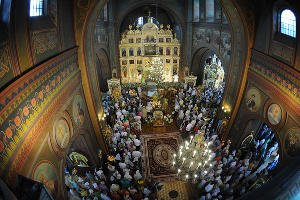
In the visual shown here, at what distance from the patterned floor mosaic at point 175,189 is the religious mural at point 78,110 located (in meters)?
5.23

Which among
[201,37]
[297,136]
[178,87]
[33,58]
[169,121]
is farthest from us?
[178,87]

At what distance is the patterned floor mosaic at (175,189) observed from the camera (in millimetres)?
10094

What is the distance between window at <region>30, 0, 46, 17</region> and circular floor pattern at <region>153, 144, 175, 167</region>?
935cm

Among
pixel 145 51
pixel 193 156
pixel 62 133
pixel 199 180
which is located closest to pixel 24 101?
pixel 62 133

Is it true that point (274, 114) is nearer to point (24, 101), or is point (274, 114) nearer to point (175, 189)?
point (175, 189)

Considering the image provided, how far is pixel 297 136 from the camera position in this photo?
8.17 m

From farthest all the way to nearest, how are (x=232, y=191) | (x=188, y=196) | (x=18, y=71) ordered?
1. (x=188, y=196)
2. (x=232, y=191)
3. (x=18, y=71)

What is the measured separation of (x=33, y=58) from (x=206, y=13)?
16.2 m

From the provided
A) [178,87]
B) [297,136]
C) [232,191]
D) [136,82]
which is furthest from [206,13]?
[232,191]

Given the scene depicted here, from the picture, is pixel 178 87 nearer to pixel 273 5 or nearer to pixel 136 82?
pixel 136 82

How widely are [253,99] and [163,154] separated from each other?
19.8 ft

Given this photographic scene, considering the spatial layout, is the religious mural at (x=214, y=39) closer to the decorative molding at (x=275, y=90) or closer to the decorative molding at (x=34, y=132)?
the decorative molding at (x=275, y=90)

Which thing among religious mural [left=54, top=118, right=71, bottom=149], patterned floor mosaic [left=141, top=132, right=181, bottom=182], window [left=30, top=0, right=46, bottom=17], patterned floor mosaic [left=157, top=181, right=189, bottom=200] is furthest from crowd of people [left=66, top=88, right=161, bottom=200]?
window [left=30, top=0, right=46, bottom=17]

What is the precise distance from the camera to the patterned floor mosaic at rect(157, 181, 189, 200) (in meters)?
10.1
